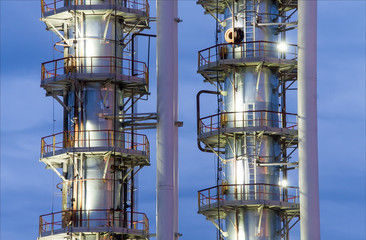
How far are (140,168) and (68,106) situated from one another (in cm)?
710

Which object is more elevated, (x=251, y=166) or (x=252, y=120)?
(x=252, y=120)

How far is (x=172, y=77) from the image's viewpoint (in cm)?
9225

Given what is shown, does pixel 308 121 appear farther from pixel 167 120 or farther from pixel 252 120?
pixel 167 120

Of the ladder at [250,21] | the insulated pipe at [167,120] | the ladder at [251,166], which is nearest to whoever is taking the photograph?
the insulated pipe at [167,120]

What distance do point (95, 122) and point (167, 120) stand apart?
5270mm

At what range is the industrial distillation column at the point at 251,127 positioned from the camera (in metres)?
91.1

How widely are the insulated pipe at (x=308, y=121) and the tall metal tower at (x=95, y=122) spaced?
11.3 metres

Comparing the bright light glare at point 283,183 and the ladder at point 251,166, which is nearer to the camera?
the ladder at point 251,166

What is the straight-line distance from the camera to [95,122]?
91.2 m

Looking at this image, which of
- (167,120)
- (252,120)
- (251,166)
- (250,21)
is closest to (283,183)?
(251,166)

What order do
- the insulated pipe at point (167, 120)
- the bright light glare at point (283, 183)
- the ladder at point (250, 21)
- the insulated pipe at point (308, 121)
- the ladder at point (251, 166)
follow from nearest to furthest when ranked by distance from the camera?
the insulated pipe at point (308, 121) < the insulated pipe at point (167, 120) < the ladder at point (251, 166) < the bright light glare at point (283, 183) < the ladder at point (250, 21)

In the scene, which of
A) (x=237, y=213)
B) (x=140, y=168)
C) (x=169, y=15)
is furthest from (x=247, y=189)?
(x=169, y=15)

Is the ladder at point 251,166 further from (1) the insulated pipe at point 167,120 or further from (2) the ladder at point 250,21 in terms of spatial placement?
(2) the ladder at point 250,21

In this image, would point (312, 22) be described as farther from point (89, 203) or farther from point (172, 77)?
point (89, 203)
